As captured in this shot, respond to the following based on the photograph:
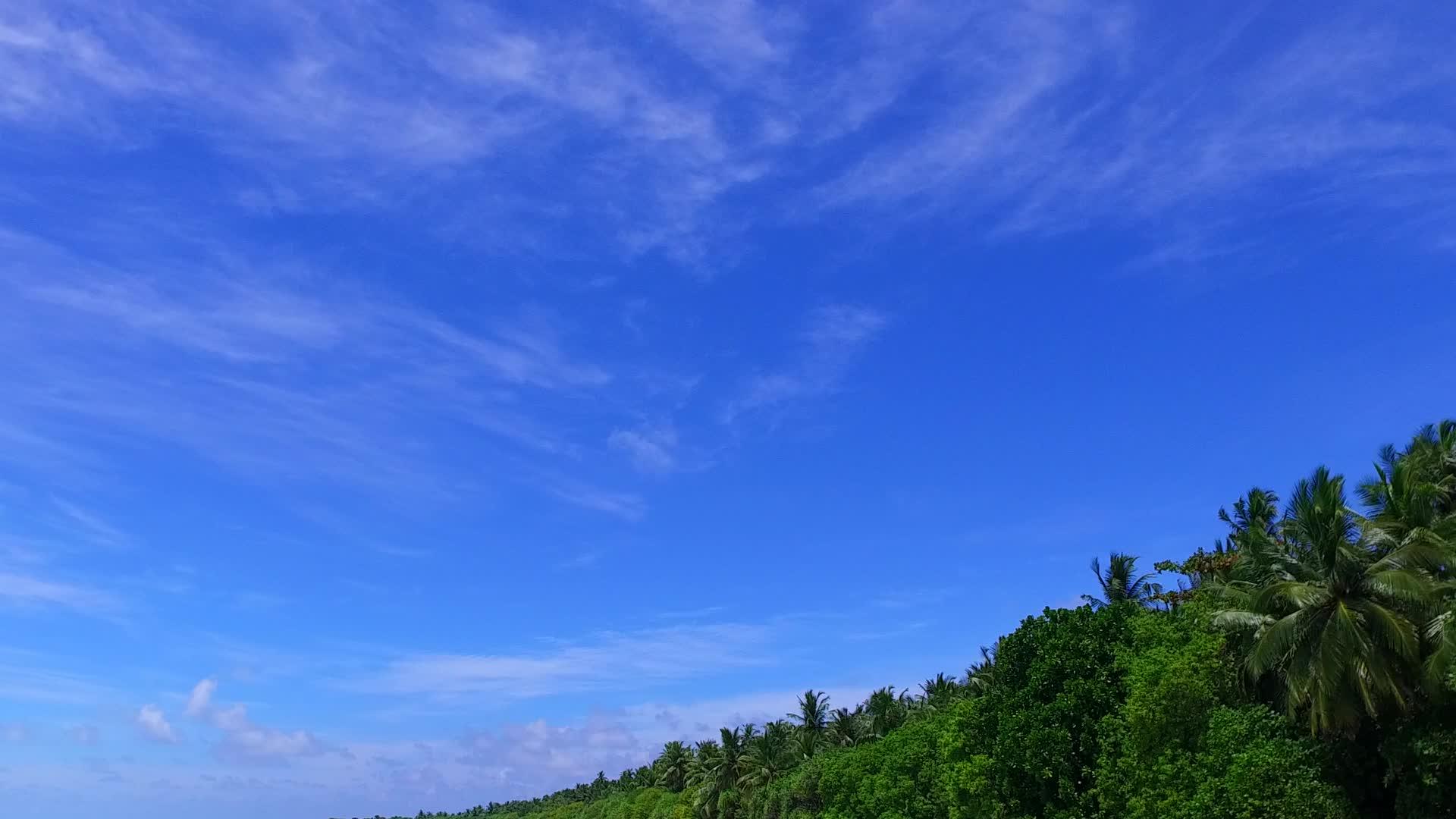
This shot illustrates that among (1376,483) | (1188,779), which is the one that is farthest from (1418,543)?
(1188,779)

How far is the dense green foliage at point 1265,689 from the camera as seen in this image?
29859mm

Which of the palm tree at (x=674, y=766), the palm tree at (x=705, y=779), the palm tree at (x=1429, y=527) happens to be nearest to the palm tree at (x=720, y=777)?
the palm tree at (x=705, y=779)

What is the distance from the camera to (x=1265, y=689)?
3522 centimetres

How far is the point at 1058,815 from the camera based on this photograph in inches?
1499

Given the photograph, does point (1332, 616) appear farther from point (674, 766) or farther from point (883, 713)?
point (674, 766)

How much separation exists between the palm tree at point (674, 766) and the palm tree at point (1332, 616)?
283ft

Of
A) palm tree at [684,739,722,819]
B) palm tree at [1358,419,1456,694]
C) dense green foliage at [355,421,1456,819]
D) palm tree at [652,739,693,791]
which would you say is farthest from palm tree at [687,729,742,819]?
palm tree at [1358,419,1456,694]

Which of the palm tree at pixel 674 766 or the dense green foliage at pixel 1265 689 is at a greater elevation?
the palm tree at pixel 674 766

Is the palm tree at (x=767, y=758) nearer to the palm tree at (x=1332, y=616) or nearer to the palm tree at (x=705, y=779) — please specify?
the palm tree at (x=705, y=779)

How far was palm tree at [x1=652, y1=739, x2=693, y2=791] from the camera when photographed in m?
115

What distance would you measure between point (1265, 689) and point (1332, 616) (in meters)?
4.95

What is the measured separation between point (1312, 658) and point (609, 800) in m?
112

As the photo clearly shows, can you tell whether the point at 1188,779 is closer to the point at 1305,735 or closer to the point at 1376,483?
the point at 1305,735

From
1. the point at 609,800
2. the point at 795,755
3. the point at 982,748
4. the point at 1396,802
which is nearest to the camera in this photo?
the point at 1396,802
